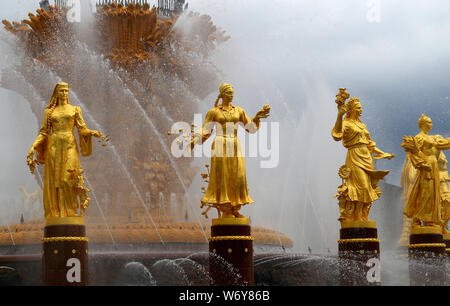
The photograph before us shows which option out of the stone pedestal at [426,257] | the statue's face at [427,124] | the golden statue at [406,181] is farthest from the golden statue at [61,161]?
the golden statue at [406,181]

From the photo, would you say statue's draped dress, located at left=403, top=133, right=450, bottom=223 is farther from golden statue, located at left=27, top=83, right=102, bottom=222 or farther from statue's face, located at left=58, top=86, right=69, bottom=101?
statue's face, located at left=58, top=86, right=69, bottom=101

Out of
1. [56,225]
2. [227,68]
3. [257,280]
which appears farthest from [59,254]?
[227,68]

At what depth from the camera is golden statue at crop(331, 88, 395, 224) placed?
1858 cm

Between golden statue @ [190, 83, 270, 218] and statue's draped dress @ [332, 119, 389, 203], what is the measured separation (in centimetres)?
299

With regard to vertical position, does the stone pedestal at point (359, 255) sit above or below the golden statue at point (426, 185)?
below

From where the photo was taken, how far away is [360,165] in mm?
18766

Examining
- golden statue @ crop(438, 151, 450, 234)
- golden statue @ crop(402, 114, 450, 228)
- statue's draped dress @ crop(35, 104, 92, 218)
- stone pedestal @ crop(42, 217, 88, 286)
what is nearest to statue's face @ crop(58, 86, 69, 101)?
statue's draped dress @ crop(35, 104, 92, 218)

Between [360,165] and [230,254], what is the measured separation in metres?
4.58

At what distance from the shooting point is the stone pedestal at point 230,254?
15891mm

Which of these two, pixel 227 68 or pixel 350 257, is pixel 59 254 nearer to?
pixel 350 257

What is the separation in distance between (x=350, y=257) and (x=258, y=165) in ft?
30.0

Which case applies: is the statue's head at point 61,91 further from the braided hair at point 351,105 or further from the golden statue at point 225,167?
the braided hair at point 351,105

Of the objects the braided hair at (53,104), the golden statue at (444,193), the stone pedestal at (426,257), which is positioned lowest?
the stone pedestal at (426,257)

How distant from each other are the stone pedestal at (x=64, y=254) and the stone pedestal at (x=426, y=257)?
8791mm
